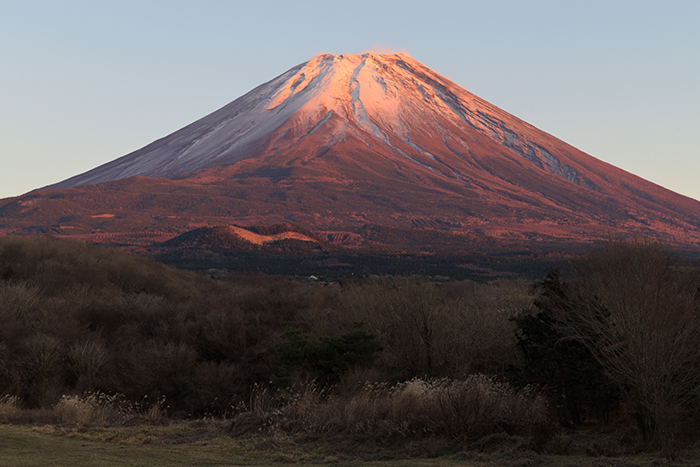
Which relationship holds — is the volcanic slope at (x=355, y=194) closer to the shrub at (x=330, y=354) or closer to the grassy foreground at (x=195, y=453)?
the shrub at (x=330, y=354)

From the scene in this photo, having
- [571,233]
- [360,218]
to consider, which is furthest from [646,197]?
[360,218]

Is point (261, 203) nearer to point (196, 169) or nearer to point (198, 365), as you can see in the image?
point (196, 169)

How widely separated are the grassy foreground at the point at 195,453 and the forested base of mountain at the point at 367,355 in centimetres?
59

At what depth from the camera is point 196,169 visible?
182 m

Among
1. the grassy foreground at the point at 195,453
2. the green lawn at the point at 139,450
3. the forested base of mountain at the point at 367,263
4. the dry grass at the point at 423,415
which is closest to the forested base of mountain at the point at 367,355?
the dry grass at the point at 423,415

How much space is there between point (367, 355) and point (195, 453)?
9476mm

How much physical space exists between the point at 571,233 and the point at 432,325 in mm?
123892

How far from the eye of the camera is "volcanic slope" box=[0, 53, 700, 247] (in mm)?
139875

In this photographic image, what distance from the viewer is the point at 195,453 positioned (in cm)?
1247

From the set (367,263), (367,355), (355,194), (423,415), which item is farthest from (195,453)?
(355,194)

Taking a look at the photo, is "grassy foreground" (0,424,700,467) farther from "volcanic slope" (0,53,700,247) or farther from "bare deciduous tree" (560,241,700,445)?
"volcanic slope" (0,53,700,247)

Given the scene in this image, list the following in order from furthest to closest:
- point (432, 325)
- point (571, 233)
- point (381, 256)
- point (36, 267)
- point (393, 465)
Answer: point (571, 233) → point (381, 256) → point (36, 267) → point (432, 325) → point (393, 465)

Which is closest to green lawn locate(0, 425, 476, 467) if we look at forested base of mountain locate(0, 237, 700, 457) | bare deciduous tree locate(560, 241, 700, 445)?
forested base of mountain locate(0, 237, 700, 457)

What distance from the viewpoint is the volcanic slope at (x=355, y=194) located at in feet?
459
